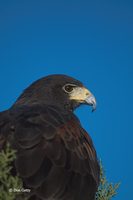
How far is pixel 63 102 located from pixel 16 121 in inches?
91.5

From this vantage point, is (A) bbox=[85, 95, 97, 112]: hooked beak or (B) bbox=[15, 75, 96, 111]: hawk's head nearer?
(B) bbox=[15, 75, 96, 111]: hawk's head

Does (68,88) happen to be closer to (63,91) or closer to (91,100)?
(63,91)

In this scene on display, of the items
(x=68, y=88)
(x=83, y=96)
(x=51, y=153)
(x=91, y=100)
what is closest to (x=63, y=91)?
(x=68, y=88)

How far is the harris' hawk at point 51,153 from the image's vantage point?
391 cm

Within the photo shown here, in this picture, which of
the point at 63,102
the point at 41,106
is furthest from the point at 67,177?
the point at 63,102

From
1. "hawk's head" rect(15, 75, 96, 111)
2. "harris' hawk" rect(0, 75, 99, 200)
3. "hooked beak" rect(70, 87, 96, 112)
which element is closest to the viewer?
"harris' hawk" rect(0, 75, 99, 200)

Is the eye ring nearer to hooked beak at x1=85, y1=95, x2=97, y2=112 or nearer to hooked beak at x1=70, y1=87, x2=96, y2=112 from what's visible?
hooked beak at x1=70, y1=87, x2=96, y2=112

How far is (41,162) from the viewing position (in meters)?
4.00

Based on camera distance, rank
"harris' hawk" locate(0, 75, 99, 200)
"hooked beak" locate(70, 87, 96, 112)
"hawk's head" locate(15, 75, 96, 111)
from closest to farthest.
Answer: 1. "harris' hawk" locate(0, 75, 99, 200)
2. "hawk's head" locate(15, 75, 96, 111)
3. "hooked beak" locate(70, 87, 96, 112)

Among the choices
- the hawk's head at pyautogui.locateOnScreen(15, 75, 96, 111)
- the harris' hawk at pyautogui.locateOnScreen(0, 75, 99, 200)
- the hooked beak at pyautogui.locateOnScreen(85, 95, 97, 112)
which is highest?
the hawk's head at pyautogui.locateOnScreen(15, 75, 96, 111)

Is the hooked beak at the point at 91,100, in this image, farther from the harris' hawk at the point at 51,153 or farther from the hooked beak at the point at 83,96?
the harris' hawk at the point at 51,153

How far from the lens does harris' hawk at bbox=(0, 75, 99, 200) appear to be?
12.8 feet

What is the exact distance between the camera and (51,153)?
13.6 ft

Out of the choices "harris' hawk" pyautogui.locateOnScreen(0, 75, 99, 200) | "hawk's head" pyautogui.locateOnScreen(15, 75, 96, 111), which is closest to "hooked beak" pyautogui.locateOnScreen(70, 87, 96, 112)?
"hawk's head" pyautogui.locateOnScreen(15, 75, 96, 111)
